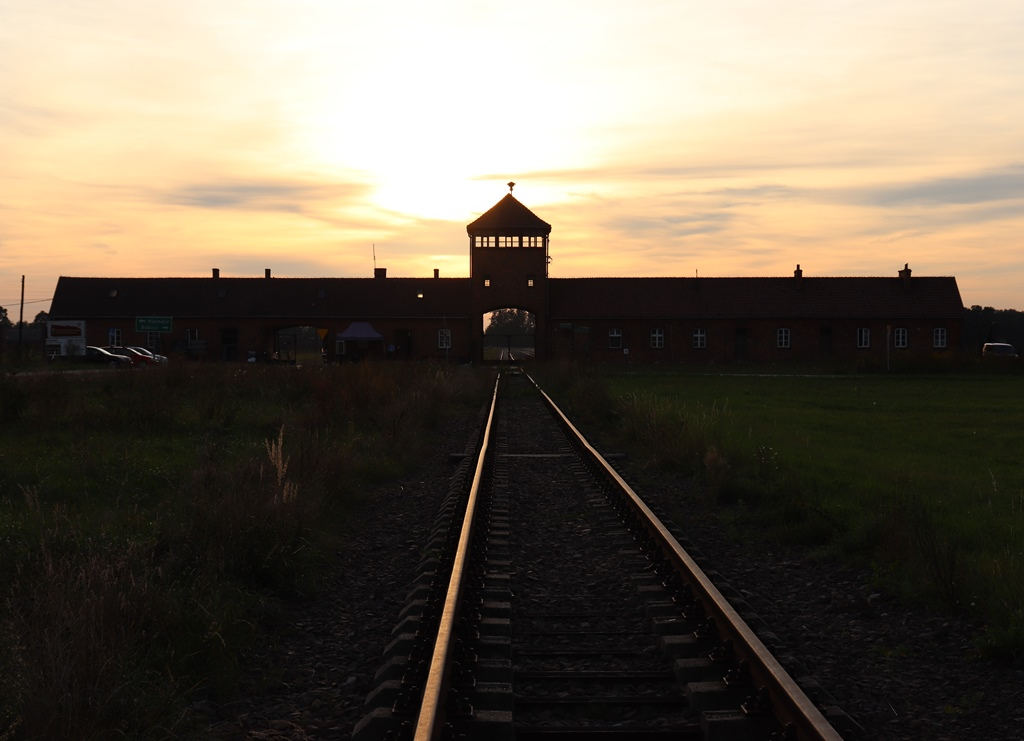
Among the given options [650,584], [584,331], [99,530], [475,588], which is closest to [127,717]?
[475,588]

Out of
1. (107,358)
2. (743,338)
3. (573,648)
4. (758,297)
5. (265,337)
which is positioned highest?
(758,297)

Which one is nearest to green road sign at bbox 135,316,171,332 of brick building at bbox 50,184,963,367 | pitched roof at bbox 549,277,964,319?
brick building at bbox 50,184,963,367

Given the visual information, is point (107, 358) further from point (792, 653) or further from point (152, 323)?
point (792, 653)

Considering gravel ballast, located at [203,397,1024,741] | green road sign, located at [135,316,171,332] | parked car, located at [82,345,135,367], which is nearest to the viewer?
gravel ballast, located at [203,397,1024,741]

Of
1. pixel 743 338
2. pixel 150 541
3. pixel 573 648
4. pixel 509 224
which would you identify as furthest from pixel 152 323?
pixel 573 648

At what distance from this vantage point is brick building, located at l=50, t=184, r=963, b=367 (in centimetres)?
6462

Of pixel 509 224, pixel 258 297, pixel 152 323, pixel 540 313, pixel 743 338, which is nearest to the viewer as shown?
pixel 509 224

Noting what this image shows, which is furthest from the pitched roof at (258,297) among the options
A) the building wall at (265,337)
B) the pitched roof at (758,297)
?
the pitched roof at (758,297)

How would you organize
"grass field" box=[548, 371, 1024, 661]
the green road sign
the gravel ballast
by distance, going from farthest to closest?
the green road sign < "grass field" box=[548, 371, 1024, 661] < the gravel ballast

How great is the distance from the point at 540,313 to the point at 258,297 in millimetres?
22594

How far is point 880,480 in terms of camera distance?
12000 mm

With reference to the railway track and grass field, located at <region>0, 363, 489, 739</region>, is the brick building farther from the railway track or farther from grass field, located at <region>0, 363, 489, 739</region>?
the railway track

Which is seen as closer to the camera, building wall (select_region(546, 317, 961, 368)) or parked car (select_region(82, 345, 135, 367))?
parked car (select_region(82, 345, 135, 367))

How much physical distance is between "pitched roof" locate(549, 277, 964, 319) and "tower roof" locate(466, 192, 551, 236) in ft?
19.8
